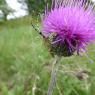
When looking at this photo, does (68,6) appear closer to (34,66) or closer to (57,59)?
Answer: (57,59)

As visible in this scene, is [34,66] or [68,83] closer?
[68,83]

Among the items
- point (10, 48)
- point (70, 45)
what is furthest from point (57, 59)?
point (10, 48)

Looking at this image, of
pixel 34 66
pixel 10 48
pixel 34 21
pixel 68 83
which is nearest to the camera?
pixel 34 21

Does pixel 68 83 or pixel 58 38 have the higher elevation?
pixel 58 38

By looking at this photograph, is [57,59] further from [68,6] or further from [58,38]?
[68,6]

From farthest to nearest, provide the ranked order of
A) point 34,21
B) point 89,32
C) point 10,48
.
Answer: point 10,48 < point 34,21 < point 89,32

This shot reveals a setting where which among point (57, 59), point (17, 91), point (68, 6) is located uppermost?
point (68, 6)
